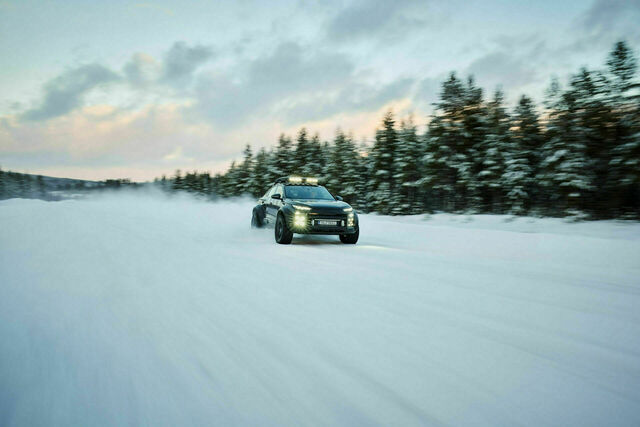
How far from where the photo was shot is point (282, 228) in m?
9.00

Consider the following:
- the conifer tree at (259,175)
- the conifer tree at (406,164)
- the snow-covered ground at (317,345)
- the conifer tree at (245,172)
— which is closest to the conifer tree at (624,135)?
the conifer tree at (406,164)

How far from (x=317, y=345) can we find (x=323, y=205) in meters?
6.57

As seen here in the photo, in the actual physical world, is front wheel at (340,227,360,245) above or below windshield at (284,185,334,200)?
below

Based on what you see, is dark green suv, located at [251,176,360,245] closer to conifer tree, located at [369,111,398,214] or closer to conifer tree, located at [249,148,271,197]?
conifer tree, located at [369,111,398,214]

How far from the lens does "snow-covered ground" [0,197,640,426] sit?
6.10 feet

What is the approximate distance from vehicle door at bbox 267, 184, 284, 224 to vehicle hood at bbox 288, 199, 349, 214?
61 cm

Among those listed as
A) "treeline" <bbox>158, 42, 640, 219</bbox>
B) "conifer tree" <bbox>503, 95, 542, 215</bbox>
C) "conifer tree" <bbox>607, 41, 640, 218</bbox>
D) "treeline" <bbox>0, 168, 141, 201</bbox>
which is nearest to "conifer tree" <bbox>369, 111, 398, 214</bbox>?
"treeline" <bbox>158, 42, 640, 219</bbox>

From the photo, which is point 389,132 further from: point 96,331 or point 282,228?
point 96,331

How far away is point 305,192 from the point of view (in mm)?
10375

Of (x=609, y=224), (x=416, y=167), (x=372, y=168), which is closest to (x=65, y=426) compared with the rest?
(x=609, y=224)

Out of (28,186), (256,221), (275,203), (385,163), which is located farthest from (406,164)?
(28,186)

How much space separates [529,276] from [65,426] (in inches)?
213

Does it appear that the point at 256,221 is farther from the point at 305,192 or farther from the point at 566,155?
the point at 566,155

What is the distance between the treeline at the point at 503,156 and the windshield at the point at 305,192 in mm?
18451
